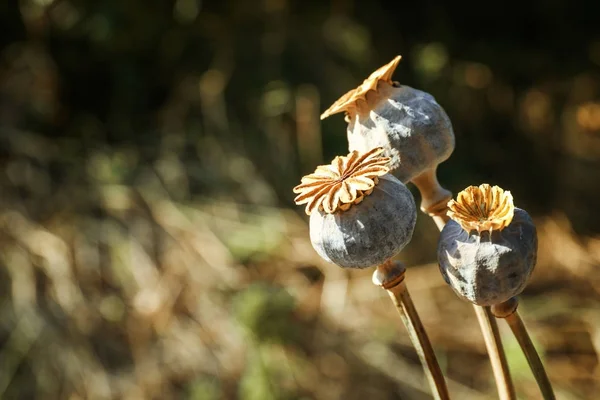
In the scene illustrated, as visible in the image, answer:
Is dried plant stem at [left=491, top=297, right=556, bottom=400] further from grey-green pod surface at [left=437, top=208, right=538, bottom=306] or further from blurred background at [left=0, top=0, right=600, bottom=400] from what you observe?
blurred background at [left=0, top=0, right=600, bottom=400]

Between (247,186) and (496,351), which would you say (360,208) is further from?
(247,186)

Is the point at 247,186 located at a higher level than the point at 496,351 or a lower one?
lower

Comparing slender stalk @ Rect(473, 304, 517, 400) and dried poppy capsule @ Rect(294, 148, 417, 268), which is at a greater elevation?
dried poppy capsule @ Rect(294, 148, 417, 268)

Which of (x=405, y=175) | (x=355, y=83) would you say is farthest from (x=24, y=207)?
(x=405, y=175)

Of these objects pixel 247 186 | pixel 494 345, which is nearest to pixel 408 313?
pixel 494 345

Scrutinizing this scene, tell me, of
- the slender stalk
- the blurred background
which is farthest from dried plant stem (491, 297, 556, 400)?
the blurred background

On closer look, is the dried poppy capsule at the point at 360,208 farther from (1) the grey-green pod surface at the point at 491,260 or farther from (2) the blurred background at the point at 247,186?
(2) the blurred background at the point at 247,186

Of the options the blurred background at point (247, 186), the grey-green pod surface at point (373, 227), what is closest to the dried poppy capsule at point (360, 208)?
the grey-green pod surface at point (373, 227)
